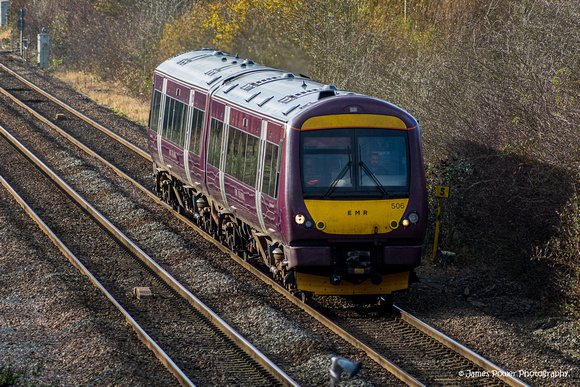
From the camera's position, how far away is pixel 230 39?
92.3 ft

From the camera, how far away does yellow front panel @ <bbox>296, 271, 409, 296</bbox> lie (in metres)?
10.4

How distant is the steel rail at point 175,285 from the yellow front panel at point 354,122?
112 inches

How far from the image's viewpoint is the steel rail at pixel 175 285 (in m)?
8.64

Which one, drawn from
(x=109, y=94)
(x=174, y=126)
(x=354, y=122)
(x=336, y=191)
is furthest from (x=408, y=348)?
(x=109, y=94)

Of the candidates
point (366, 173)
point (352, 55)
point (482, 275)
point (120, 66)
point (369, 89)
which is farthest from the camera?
point (120, 66)

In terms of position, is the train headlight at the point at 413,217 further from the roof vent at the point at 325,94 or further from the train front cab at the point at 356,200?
the roof vent at the point at 325,94

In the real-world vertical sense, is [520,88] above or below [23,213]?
above

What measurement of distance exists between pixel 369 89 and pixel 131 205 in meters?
6.16

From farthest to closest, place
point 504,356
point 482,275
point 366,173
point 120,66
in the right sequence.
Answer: point 120,66 → point 482,275 → point 366,173 → point 504,356

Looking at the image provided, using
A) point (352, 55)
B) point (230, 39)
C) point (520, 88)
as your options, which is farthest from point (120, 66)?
point (520, 88)

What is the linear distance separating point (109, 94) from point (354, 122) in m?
24.2

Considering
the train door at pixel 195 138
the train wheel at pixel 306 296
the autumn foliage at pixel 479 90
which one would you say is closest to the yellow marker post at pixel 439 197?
the autumn foliage at pixel 479 90

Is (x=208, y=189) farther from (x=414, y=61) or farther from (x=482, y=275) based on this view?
(x=414, y=61)

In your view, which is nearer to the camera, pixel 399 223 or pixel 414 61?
pixel 399 223
